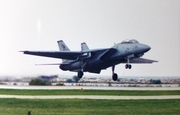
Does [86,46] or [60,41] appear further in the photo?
[60,41]

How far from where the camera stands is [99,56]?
25.5 meters

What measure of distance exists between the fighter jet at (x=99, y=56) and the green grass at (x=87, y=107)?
2.06 meters

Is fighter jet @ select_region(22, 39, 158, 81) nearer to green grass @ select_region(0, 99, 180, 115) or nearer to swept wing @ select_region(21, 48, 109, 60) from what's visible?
swept wing @ select_region(21, 48, 109, 60)

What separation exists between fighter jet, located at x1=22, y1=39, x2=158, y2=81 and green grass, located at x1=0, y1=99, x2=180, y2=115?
2.06m

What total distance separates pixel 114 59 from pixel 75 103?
12.6 ft

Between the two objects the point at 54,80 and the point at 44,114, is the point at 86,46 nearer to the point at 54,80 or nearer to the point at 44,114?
the point at 54,80

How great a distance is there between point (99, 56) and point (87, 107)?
3.61 meters

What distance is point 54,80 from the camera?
29.1 meters

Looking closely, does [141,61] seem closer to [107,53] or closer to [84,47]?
[107,53]

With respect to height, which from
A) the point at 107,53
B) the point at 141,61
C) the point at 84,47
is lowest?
the point at 141,61

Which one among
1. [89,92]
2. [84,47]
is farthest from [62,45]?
[89,92]

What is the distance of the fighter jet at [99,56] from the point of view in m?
23.9

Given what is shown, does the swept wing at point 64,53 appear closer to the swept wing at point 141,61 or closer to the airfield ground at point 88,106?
the swept wing at point 141,61

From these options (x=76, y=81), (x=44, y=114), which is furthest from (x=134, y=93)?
(x=44, y=114)
